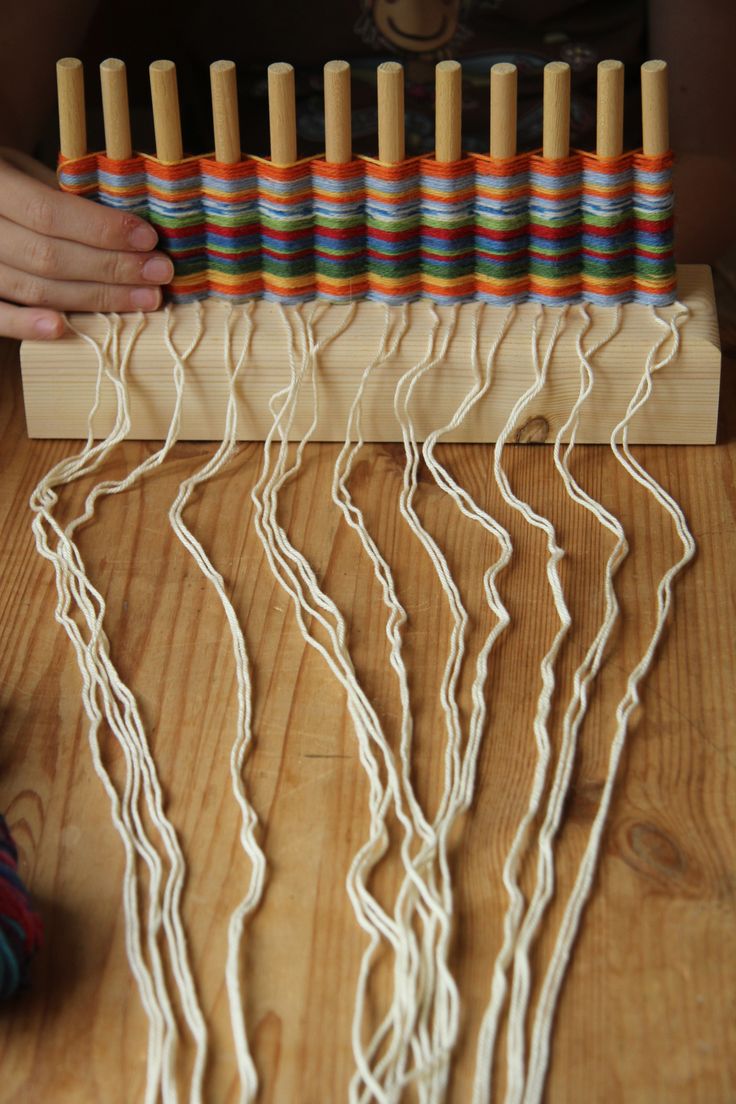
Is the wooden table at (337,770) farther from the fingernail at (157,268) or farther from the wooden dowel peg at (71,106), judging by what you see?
the wooden dowel peg at (71,106)

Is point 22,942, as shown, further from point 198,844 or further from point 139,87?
point 139,87

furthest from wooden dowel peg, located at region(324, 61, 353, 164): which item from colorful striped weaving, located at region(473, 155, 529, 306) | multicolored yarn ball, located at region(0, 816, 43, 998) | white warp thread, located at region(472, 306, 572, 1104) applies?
multicolored yarn ball, located at region(0, 816, 43, 998)

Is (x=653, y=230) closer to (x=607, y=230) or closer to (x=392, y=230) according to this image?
(x=607, y=230)

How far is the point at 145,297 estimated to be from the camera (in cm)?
110

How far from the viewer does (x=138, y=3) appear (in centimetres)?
162

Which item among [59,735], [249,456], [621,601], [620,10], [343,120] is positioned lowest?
[59,735]

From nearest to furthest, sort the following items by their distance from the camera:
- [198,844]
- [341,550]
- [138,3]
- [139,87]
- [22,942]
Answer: [22,942]
[198,844]
[341,550]
[138,3]
[139,87]

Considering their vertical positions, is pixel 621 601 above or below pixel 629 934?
above

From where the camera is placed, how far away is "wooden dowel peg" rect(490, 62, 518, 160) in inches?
39.9

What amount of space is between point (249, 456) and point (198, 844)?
1.34ft

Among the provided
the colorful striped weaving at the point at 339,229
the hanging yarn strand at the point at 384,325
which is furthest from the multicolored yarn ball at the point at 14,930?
the colorful striped weaving at the point at 339,229

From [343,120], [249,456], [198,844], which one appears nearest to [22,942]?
[198,844]

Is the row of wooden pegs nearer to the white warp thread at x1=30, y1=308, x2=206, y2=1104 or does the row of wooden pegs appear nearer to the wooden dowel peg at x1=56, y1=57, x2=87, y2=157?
the wooden dowel peg at x1=56, y1=57, x2=87, y2=157

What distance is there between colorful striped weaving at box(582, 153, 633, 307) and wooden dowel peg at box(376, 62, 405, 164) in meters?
0.15
